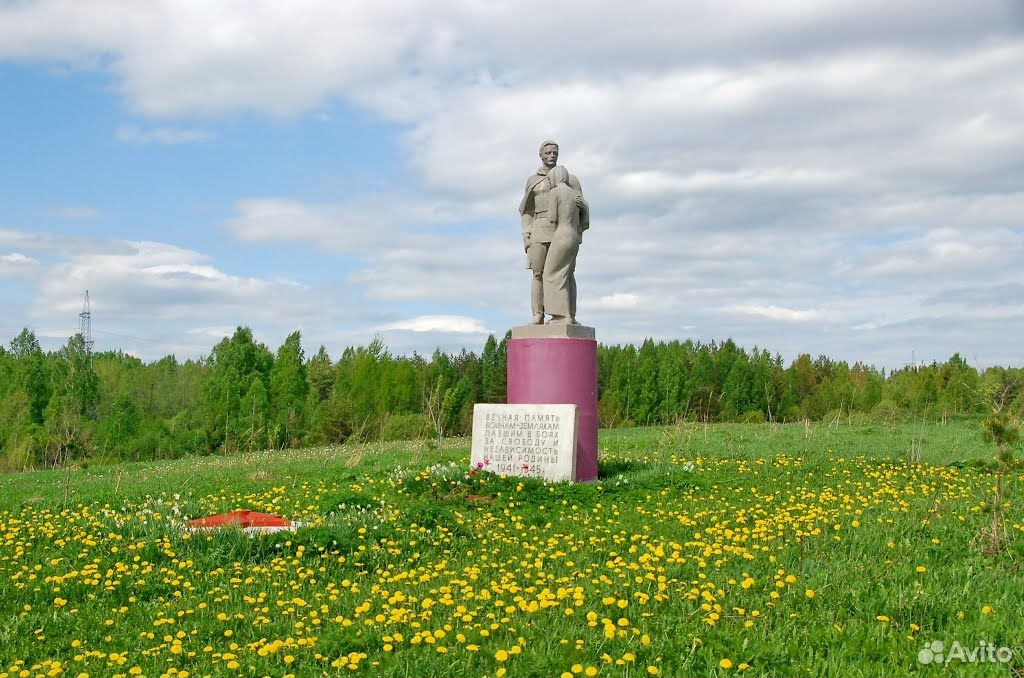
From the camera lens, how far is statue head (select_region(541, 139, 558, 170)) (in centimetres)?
1312

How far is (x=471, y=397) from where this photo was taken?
6050 cm

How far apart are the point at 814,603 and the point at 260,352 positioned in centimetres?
4975

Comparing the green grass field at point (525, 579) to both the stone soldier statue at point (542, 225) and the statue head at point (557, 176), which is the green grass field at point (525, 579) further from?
the statue head at point (557, 176)

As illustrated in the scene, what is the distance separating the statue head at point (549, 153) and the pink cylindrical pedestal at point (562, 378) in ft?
9.63

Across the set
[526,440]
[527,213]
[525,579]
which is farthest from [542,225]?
[525,579]

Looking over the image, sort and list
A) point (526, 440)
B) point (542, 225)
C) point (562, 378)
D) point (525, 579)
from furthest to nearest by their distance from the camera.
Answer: point (542, 225) → point (562, 378) → point (526, 440) → point (525, 579)

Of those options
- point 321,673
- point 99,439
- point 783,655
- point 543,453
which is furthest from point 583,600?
point 99,439

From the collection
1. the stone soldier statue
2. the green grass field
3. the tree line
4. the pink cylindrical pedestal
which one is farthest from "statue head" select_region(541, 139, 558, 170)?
the tree line

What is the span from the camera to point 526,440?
11742 millimetres

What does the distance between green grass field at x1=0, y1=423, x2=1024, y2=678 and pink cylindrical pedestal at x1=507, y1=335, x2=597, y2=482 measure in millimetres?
1067

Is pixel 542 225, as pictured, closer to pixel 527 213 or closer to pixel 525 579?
pixel 527 213

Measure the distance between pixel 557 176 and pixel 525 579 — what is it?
7720 millimetres

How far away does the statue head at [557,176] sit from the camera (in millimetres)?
12852

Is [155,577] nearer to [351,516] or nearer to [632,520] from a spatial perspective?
[351,516]
